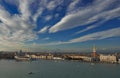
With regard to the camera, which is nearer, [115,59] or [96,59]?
[115,59]

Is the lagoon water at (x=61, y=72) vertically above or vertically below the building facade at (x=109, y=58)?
below

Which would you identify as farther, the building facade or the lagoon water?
the building facade

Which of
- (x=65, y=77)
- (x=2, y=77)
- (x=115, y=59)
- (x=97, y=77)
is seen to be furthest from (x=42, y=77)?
(x=115, y=59)

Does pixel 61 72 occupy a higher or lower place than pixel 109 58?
lower

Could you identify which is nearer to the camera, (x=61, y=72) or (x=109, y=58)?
(x=61, y=72)

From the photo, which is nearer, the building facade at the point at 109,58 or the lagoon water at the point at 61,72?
the lagoon water at the point at 61,72

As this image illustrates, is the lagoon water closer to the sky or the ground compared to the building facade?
closer to the ground

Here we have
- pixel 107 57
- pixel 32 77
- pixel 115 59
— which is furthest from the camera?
pixel 107 57

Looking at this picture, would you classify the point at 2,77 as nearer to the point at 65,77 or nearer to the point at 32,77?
the point at 32,77

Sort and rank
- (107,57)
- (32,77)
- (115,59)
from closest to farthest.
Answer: (32,77), (115,59), (107,57)
